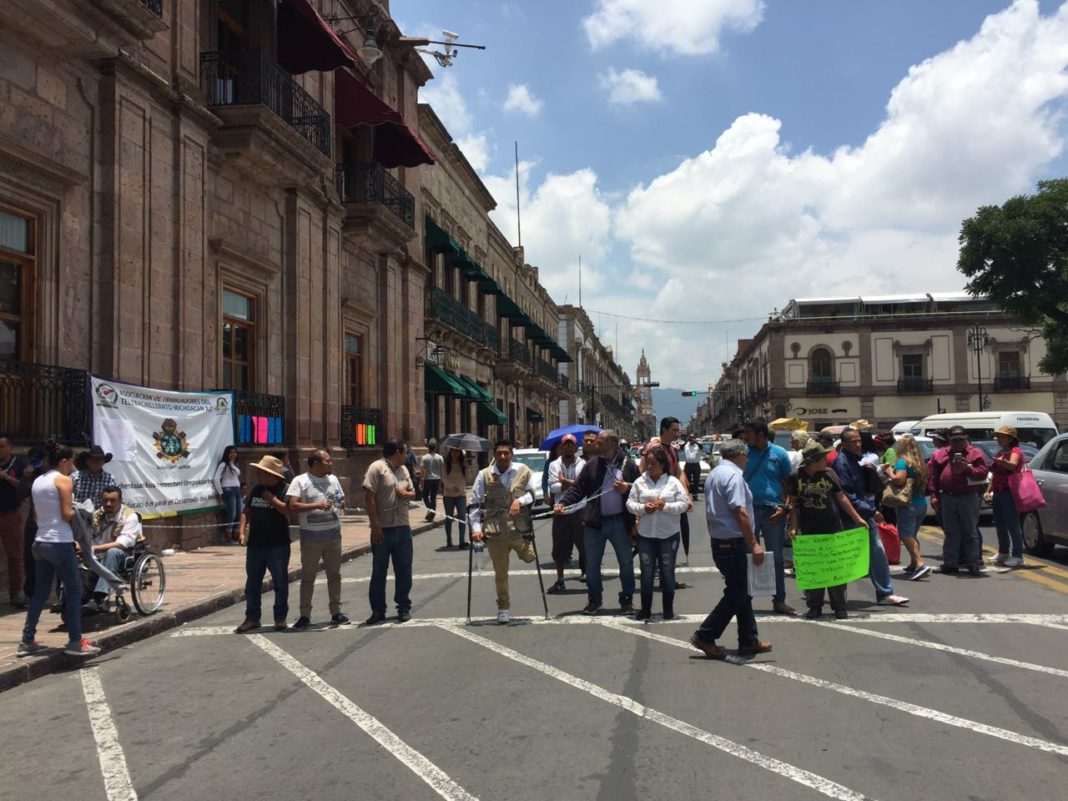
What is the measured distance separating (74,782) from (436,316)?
2476cm

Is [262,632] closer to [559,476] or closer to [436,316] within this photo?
[559,476]

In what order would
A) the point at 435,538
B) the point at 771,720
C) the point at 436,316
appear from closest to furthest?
the point at 771,720 → the point at 435,538 → the point at 436,316

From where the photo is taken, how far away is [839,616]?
7.88 meters

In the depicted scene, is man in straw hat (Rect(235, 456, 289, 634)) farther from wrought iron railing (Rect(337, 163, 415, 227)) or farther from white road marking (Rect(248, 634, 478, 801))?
wrought iron railing (Rect(337, 163, 415, 227))

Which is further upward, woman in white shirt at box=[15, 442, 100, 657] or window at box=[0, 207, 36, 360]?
window at box=[0, 207, 36, 360]

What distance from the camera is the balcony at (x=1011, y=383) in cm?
6544

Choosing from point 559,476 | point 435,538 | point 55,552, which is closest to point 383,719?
point 55,552

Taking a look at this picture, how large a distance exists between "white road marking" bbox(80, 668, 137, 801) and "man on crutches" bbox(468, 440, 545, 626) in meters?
3.38

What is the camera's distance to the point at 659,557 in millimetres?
7832

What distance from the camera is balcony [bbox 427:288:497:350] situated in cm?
2877

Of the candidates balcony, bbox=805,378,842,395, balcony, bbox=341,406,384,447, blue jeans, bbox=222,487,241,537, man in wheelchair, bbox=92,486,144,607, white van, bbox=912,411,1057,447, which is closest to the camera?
man in wheelchair, bbox=92,486,144,607

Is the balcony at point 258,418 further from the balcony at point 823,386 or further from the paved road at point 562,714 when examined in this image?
the balcony at point 823,386

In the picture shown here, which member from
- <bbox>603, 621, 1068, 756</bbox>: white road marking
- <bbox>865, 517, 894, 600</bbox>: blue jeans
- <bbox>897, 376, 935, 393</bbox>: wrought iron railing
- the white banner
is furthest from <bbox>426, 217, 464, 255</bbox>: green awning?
<bbox>897, 376, 935, 393</bbox>: wrought iron railing

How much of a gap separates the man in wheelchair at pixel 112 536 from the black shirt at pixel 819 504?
638 cm
